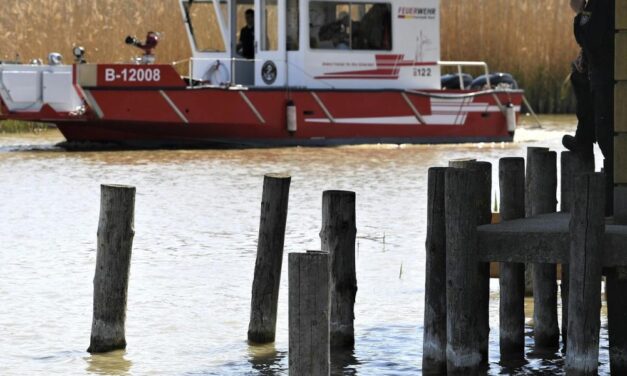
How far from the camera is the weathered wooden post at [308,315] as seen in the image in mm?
6719

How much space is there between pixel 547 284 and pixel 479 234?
5.03 feet

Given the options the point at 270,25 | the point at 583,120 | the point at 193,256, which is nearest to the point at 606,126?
the point at 583,120

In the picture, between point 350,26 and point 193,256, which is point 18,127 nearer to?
point 350,26

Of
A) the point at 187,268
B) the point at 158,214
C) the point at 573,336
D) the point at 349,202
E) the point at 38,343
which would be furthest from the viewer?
the point at 158,214

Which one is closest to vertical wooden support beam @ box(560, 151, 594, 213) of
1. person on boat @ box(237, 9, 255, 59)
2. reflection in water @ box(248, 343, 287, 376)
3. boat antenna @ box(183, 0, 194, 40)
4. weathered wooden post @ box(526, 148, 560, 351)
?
weathered wooden post @ box(526, 148, 560, 351)

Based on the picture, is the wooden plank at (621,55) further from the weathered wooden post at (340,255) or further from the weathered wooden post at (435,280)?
the weathered wooden post at (340,255)

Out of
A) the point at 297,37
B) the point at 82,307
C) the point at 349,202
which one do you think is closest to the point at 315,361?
the point at 349,202

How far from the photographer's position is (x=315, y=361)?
22.4 feet

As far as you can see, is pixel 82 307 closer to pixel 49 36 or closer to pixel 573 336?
pixel 573 336

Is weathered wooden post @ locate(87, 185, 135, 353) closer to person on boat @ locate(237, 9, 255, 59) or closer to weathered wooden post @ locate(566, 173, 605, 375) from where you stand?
weathered wooden post @ locate(566, 173, 605, 375)

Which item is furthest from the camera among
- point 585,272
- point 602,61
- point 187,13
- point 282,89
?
point 187,13


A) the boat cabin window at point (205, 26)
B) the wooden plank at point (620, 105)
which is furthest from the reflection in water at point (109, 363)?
the boat cabin window at point (205, 26)

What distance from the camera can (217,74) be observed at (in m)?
24.4

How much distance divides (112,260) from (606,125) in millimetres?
2680
